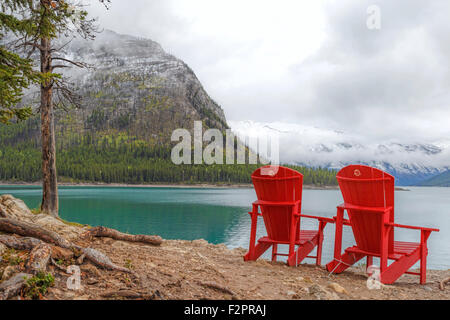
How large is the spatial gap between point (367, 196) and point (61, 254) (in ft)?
15.3

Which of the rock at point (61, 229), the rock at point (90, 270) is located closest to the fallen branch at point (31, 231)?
the rock at point (90, 270)

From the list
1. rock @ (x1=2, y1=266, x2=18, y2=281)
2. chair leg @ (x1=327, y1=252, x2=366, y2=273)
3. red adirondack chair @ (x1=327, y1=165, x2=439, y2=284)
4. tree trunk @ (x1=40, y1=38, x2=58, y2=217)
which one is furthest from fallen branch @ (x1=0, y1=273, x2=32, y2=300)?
tree trunk @ (x1=40, y1=38, x2=58, y2=217)

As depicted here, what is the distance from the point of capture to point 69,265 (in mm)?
4223

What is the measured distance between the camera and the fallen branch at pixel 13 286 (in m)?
3.24

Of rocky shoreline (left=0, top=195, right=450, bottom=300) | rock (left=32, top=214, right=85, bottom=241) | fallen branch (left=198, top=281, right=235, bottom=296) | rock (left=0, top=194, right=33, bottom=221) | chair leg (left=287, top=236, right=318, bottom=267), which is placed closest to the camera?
rocky shoreline (left=0, top=195, right=450, bottom=300)

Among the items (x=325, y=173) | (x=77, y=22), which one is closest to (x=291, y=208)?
(x=77, y=22)

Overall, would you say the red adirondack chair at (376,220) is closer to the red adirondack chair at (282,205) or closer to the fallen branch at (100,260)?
the red adirondack chair at (282,205)

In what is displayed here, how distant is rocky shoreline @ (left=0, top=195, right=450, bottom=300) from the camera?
12.3ft

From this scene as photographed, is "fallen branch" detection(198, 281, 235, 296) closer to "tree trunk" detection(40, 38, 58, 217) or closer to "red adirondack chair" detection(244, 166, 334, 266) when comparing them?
"red adirondack chair" detection(244, 166, 334, 266)

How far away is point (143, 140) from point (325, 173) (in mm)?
98763

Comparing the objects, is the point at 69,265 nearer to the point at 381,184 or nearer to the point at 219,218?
the point at 381,184

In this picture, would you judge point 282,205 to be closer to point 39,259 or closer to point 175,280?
point 175,280

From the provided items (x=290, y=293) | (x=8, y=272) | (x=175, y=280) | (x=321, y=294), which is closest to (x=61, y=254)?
(x=8, y=272)

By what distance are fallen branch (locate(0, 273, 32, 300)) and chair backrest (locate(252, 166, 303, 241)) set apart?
13.6ft
